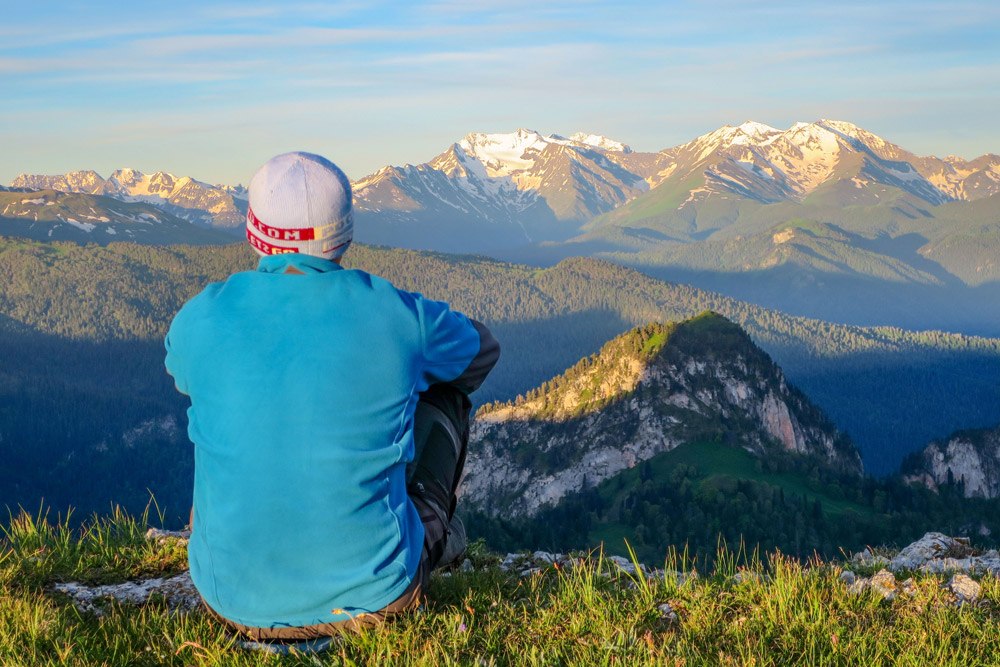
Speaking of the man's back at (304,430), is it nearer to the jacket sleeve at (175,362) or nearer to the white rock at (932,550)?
the jacket sleeve at (175,362)

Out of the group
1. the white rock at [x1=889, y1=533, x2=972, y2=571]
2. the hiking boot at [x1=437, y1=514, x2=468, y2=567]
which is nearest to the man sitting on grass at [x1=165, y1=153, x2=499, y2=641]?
the hiking boot at [x1=437, y1=514, x2=468, y2=567]

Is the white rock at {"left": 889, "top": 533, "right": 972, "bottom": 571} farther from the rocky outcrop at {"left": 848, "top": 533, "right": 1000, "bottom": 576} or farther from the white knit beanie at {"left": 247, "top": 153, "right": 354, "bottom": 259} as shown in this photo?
the white knit beanie at {"left": 247, "top": 153, "right": 354, "bottom": 259}

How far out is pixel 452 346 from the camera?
26.2 feet

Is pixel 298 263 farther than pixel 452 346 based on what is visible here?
No

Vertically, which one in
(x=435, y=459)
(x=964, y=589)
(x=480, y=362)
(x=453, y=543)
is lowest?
(x=964, y=589)

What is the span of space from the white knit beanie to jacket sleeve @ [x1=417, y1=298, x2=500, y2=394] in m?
1.01

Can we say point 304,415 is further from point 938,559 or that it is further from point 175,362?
point 938,559

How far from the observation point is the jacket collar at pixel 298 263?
7750 millimetres

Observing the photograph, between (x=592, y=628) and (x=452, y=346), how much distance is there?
2.75 metres

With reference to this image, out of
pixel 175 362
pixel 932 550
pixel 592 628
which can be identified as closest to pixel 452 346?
pixel 175 362

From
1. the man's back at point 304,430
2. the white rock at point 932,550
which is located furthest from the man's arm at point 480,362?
the white rock at point 932,550

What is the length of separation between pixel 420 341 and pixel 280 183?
68.3 inches

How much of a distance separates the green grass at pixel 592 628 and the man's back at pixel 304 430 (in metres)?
0.53

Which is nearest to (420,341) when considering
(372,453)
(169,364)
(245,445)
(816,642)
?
(372,453)
